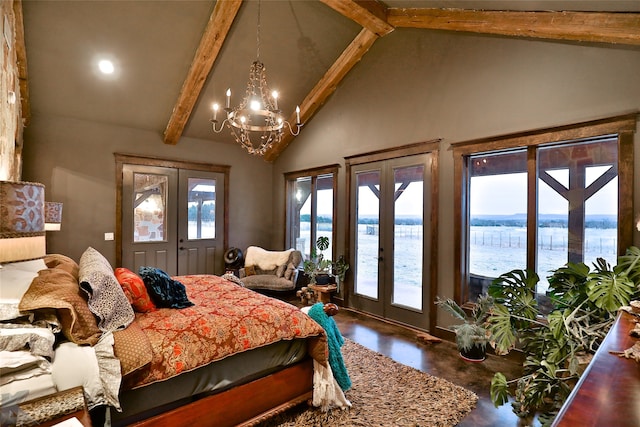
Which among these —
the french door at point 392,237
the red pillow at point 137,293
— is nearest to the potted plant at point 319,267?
the french door at point 392,237

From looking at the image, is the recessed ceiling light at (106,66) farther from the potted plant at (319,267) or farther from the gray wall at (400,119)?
the potted plant at (319,267)

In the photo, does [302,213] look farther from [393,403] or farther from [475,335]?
[393,403]

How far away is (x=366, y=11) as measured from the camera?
350 cm

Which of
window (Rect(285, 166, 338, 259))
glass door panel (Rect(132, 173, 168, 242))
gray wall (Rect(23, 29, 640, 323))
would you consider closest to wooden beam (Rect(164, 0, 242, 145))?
gray wall (Rect(23, 29, 640, 323))

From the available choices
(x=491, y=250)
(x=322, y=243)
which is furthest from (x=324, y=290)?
(x=491, y=250)

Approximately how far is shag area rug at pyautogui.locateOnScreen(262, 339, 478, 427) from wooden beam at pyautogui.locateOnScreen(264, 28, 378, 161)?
400 centimetres

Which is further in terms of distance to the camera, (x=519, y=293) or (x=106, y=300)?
(x=519, y=293)

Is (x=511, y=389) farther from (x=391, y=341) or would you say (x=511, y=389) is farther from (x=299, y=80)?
(x=299, y=80)

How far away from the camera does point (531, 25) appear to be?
2.78 meters

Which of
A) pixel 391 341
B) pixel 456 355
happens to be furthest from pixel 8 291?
pixel 456 355

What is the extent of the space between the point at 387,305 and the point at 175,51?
14.4 ft

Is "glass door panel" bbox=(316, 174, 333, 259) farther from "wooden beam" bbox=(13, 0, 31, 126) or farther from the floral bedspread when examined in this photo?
"wooden beam" bbox=(13, 0, 31, 126)

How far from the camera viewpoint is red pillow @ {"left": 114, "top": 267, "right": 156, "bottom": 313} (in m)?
2.19

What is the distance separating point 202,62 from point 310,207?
2.82 m
